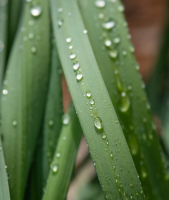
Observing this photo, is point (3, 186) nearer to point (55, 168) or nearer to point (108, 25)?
point (55, 168)

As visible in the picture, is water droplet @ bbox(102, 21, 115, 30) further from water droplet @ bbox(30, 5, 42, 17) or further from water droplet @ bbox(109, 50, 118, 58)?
water droplet @ bbox(30, 5, 42, 17)

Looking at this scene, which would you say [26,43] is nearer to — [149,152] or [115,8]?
[115,8]

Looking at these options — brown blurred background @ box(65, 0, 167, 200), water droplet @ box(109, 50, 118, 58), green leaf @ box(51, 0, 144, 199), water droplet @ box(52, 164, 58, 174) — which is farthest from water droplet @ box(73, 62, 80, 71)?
brown blurred background @ box(65, 0, 167, 200)

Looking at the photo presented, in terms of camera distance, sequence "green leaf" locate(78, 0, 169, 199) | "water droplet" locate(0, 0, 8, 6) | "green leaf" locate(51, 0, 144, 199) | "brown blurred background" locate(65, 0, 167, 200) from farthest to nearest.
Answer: "brown blurred background" locate(65, 0, 167, 200)
"water droplet" locate(0, 0, 8, 6)
"green leaf" locate(78, 0, 169, 199)
"green leaf" locate(51, 0, 144, 199)

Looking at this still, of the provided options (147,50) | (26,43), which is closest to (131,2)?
(147,50)

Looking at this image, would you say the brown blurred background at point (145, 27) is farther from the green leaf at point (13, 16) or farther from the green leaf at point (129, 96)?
the green leaf at point (129, 96)

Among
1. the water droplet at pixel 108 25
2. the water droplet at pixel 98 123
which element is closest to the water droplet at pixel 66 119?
the water droplet at pixel 98 123
